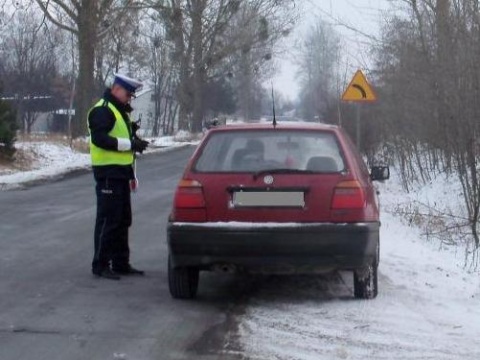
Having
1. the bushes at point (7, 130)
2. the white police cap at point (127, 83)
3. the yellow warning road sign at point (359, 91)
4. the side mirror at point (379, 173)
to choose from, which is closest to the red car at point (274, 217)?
the white police cap at point (127, 83)

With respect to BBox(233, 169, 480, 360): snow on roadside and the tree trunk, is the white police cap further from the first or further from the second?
the tree trunk

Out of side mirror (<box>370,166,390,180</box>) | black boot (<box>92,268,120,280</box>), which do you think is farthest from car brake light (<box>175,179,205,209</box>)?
side mirror (<box>370,166,390,180</box>)

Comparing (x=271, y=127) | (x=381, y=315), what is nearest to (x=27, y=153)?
(x=271, y=127)

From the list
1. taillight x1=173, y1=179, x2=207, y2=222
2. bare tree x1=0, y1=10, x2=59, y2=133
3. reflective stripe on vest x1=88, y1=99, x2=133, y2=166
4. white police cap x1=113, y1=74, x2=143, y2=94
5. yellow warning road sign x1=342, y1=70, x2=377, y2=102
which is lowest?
taillight x1=173, y1=179, x2=207, y2=222

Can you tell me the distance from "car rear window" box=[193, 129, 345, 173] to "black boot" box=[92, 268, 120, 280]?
1810 mm

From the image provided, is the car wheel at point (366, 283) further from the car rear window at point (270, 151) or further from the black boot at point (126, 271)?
the black boot at point (126, 271)

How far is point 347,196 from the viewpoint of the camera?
23.8 ft

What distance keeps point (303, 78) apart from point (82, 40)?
64960 mm

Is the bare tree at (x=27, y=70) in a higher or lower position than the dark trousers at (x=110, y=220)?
higher

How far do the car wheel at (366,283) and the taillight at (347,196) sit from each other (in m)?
0.65

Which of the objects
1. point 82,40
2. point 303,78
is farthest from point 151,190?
point 303,78

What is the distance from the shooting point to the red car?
719 centimetres

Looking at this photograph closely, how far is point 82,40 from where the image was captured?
36594 millimetres

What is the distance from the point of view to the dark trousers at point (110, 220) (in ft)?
28.6
